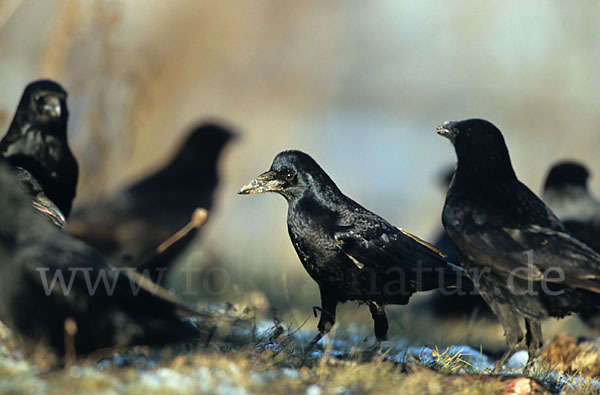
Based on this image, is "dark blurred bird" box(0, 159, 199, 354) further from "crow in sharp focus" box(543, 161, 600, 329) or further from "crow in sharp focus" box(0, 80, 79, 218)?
"crow in sharp focus" box(543, 161, 600, 329)

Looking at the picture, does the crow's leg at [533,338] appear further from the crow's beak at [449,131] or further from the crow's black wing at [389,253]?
the crow's beak at [449,131]

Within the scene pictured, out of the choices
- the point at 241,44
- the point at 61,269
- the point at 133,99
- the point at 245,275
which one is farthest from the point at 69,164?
the point at 241,44

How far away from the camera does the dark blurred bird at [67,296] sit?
3625mm

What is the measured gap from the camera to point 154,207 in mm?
8164

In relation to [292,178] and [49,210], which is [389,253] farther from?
[49,210]

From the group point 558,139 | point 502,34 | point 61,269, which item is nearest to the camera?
point 61,269

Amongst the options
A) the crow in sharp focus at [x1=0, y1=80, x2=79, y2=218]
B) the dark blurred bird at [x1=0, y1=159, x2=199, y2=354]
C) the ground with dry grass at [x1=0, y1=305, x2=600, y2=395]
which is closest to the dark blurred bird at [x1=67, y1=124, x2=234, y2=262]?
the crow in sharp focus at [x1=0, y1=80, x2=79, y2=218]

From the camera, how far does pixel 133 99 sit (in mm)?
9406

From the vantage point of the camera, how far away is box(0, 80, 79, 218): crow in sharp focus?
5629 millimetres

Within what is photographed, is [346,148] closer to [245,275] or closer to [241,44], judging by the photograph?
[241,44]

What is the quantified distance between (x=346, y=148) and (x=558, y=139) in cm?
408

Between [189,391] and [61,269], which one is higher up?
[61,269]

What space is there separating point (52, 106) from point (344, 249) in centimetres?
270

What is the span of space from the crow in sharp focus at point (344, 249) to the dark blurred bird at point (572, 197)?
3266 millimetres
